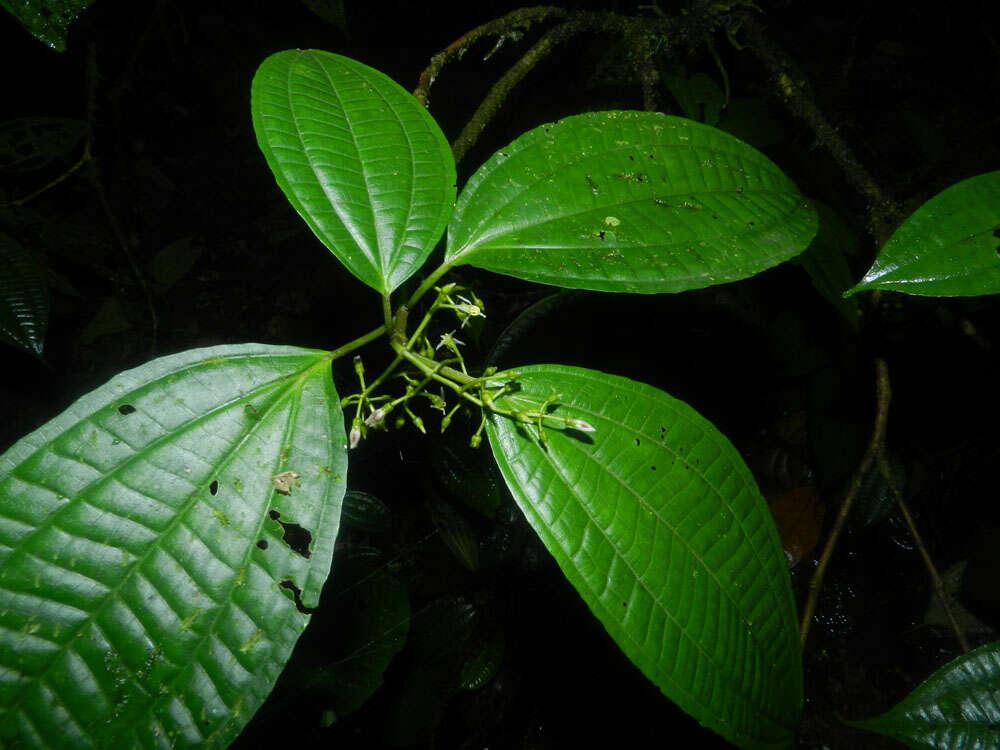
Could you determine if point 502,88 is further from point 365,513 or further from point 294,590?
point 365,513

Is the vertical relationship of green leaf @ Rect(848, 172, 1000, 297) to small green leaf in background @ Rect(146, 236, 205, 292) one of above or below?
above

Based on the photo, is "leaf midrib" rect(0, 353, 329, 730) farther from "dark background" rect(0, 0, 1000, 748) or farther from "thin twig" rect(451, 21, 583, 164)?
"dark background" rect(0, 0, 1000, 748)

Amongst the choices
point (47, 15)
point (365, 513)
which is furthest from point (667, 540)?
point (365, 513)

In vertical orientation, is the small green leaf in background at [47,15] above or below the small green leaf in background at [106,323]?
above

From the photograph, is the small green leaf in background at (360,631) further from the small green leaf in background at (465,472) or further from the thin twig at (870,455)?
the thin twig at (870,455)

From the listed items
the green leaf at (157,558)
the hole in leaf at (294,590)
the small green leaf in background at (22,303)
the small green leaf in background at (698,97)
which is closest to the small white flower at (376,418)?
the green leaf at (157,558)

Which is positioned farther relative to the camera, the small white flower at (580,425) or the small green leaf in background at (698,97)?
the small green leaf in background at (698,97)

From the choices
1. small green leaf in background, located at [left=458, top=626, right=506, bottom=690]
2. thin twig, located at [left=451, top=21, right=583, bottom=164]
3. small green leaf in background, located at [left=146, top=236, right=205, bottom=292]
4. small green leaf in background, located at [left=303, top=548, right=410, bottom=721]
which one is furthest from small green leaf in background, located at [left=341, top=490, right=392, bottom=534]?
small green leaf in background, located at [left=146, top=236, right=205, bottom=292]
